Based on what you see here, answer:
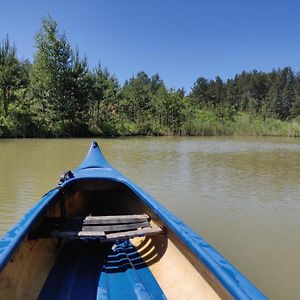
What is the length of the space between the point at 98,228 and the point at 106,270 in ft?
1.57

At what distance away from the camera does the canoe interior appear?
237 cm

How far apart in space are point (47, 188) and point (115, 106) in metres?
24.5

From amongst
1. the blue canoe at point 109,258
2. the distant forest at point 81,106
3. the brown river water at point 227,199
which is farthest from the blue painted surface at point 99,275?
the distant forest at point 81,106

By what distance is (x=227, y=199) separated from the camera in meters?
6.71

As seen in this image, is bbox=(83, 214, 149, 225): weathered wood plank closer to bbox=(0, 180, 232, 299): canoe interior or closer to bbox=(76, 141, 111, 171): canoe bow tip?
bbox=(0, 180, 232, 299): canoe interior

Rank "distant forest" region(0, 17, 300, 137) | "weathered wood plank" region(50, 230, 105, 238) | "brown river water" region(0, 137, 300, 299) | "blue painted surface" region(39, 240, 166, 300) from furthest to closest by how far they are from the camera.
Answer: "distant forest" region(0, 17, 300, 137), "brown river water" region(0, 137, 300, 299), "weathered wood plank" region(50, 230, 105, 238), "blue painted surface" region(39, 240, 166, 300)

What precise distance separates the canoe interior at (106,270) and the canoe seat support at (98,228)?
9 centimetres

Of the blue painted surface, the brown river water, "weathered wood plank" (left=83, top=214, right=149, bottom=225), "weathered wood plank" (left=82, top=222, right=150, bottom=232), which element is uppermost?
"weathered wood plank" (left=83, top=214, right=149, bottom=225)

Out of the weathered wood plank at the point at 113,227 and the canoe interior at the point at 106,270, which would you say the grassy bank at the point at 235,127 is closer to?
the canoe interior at the point at 106,270

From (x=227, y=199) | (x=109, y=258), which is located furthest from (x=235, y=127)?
(x=109, y=258)

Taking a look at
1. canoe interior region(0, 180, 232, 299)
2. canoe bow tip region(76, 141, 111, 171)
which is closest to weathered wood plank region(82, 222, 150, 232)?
canoe interior region(0, 180, 232, 299)

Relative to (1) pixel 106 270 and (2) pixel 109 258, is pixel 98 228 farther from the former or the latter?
(1) pixel 106 270

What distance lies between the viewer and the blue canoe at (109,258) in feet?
7.20

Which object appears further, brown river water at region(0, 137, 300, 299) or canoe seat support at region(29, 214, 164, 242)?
brown river water at region(0, 137, 300, 299)
